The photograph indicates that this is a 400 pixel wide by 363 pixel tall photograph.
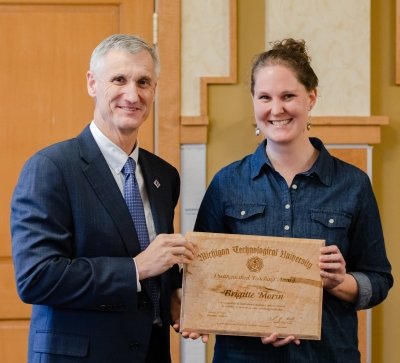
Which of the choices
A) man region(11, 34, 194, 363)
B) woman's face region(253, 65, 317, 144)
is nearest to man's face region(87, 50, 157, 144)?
man region(11, 34, 194, 363)

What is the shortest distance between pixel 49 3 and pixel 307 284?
1822 millimetres

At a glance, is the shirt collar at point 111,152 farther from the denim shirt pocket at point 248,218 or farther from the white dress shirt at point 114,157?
the denim shirt pocket at point 248,218

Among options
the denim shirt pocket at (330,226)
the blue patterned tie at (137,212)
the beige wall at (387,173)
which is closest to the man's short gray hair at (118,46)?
the blue patterned tie at (137,212)

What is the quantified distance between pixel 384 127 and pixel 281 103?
121cm

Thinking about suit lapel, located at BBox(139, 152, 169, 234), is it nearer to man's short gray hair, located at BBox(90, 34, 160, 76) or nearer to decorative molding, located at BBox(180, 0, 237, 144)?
man's short gray hair, located at BBox(90, 34, 160, 76)

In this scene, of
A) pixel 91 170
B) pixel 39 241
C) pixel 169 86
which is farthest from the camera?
pixel 169 86

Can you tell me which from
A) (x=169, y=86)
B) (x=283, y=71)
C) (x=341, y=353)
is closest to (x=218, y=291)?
(x=341, y=353)

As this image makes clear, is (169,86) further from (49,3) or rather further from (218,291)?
(218,291)

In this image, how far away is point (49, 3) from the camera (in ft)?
10.1

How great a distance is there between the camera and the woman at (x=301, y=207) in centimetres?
202

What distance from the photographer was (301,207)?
6.72ft

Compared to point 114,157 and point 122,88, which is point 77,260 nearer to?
point 114,157

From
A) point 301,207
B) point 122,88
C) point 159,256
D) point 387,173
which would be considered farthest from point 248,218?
point 387,173

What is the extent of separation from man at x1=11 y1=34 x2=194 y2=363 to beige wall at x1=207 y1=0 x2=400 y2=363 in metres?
1.08
